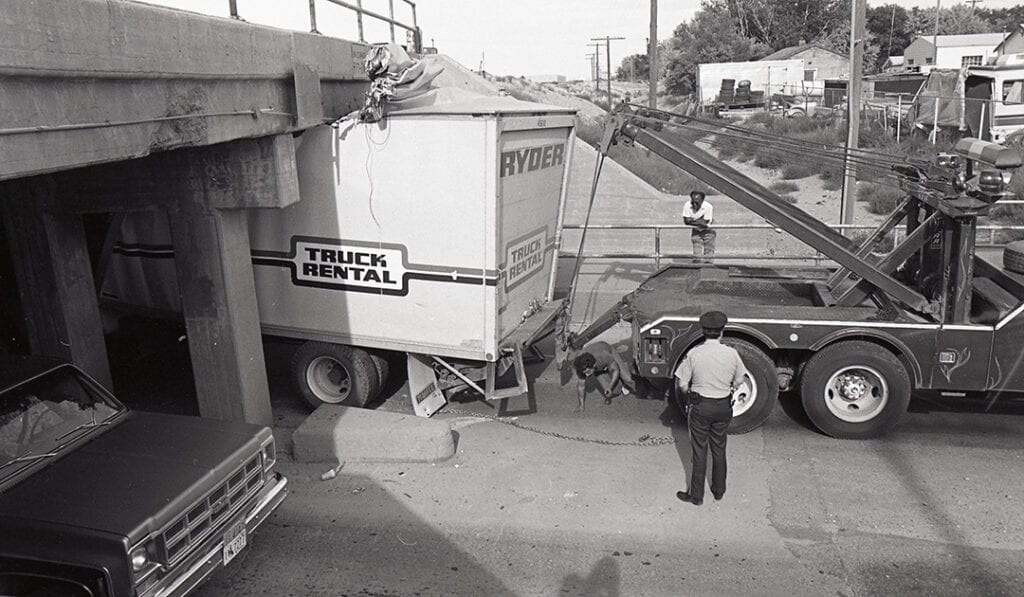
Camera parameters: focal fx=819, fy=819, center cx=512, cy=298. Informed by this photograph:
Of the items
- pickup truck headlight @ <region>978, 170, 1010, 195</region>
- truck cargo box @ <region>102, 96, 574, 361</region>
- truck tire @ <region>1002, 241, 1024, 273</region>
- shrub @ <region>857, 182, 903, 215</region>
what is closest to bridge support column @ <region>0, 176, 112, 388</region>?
truck cargo box @ <region>102, 96, 574, 361</region>

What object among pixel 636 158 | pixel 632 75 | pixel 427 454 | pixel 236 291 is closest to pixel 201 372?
pixel 236 291

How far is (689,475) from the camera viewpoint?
25.2ft

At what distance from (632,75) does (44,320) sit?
121 meters

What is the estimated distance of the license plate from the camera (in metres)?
5.70

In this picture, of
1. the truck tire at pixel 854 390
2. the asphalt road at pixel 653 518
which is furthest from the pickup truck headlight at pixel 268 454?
the truck tire at pixel 854 390

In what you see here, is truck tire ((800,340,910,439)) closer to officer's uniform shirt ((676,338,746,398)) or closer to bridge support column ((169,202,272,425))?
officer's uniform shirt ((676,338,746,398))

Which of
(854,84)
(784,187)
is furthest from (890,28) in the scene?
(854,84)

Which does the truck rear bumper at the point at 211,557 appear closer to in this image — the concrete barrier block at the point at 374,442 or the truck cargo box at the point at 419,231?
the concrete barrier block at the point at 374,442

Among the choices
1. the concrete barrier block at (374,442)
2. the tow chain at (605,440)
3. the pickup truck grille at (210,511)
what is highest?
the pickup truck grille at (210,511)

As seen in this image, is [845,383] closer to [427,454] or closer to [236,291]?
[427,454]

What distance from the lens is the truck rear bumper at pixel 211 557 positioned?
5102 mm

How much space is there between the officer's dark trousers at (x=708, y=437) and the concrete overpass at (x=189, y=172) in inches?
177

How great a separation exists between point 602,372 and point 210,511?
497 cm

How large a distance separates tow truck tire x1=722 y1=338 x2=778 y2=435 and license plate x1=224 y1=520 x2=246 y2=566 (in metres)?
4.82
